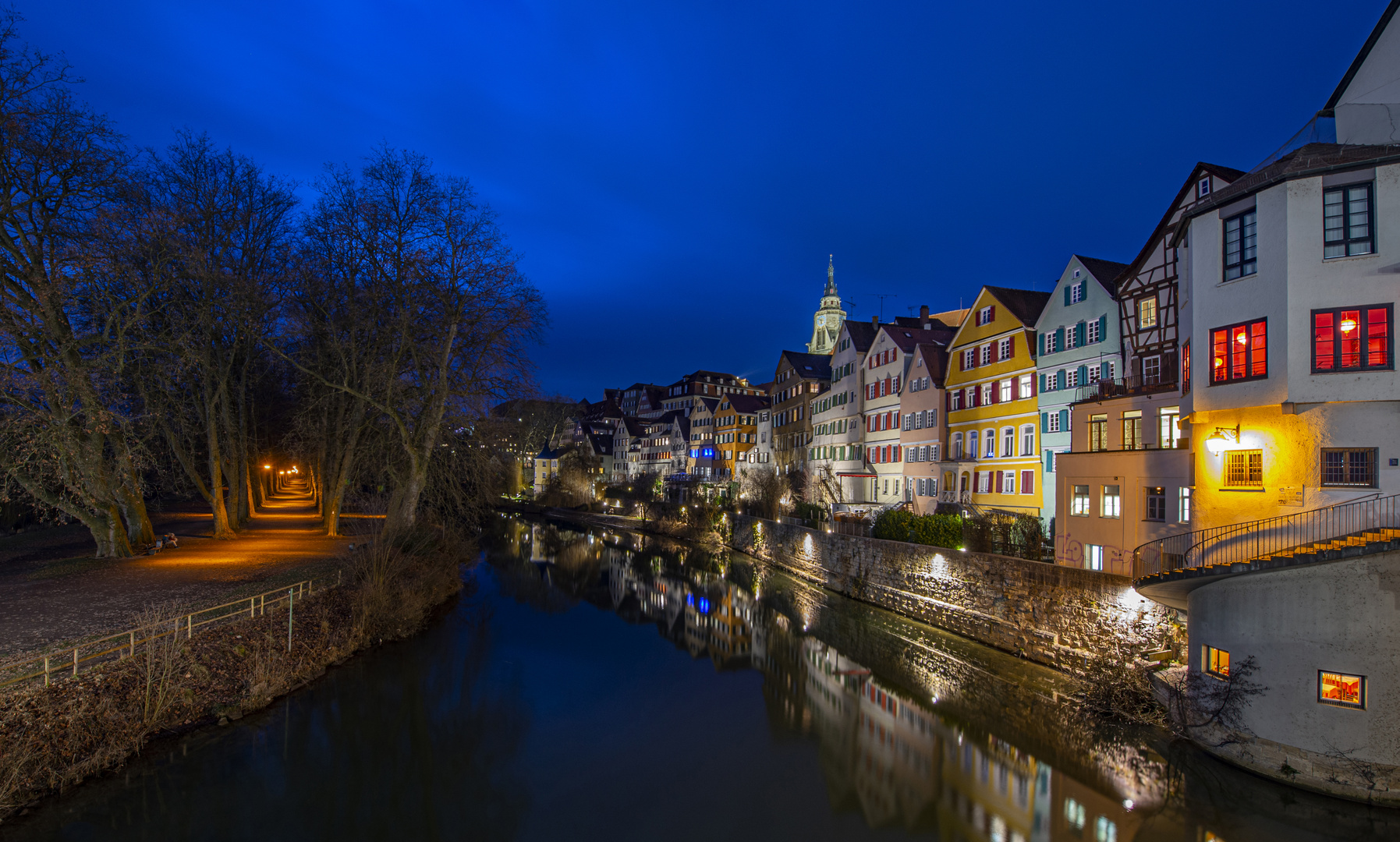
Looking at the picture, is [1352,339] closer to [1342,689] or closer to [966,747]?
[1342,689]

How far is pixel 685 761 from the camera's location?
529 inches

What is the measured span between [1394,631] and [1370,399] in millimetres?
3717

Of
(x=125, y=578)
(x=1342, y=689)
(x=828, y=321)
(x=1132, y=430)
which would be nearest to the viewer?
(x=1342, y=689)

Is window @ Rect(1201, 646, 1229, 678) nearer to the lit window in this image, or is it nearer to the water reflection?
the water reflection

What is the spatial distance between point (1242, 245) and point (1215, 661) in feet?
23.9

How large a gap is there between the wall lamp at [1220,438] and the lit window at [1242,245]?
2.71m

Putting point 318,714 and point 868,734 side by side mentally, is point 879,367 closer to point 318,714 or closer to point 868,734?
point 868,734

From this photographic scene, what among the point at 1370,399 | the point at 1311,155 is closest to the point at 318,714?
the point at 1370,399

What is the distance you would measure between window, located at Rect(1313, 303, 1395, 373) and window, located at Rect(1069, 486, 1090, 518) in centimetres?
688

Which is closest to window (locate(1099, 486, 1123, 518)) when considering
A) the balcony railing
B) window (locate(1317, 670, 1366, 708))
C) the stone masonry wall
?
the stone masonry wall

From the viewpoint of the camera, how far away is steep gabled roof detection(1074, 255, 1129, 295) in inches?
898

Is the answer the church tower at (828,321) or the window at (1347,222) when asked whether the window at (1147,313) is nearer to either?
the window at (1347,222)

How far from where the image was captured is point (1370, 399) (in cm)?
1144

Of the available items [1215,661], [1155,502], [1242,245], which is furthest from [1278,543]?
[1242,245]
